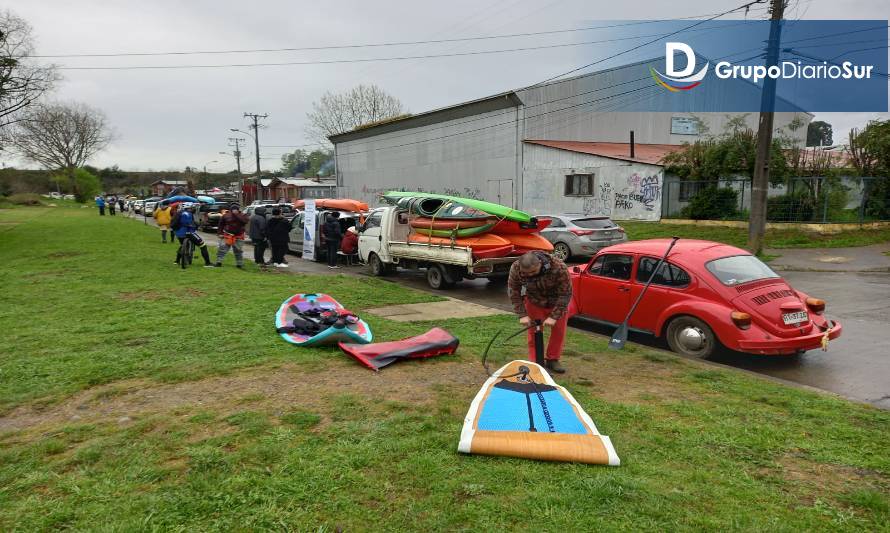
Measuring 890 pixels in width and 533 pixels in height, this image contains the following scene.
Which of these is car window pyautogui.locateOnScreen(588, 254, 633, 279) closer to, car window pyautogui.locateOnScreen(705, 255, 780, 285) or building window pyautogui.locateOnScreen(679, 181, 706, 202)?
car window pyautogui.locateOnScreen(705, 255, 780, 285)

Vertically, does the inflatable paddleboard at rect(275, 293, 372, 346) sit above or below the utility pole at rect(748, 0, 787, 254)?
below

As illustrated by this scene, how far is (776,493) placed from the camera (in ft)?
11.1

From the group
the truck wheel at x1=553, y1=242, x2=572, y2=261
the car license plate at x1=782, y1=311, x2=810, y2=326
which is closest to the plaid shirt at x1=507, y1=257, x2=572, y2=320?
the car license plate at x1=782, y1=311, x2=810, y2=326

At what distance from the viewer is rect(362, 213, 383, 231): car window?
14.7 meters

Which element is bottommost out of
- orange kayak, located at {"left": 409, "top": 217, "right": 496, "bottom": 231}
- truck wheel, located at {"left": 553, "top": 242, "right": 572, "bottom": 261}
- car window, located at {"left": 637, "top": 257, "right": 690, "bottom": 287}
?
truck wheel, located at {"left": 553, "top": 242, "right": 572, "bottom": 261}

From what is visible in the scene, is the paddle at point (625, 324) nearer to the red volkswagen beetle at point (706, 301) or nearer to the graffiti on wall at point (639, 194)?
the red volkswagen beetle at point (706, 301)

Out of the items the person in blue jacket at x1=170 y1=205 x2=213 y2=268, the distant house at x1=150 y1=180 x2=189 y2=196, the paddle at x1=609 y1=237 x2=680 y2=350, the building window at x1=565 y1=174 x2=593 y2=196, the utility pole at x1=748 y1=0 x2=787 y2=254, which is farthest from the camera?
the distant house at x1=150 y1=180 x2=189 y2=196

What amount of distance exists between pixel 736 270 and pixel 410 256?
25.2 feet

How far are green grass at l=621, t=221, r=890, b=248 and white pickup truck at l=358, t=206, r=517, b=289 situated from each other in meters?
10.6

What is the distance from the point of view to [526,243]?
39.4 ft

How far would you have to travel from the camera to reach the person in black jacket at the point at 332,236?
15797mm

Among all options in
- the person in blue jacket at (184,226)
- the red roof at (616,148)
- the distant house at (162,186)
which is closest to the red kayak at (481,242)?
the person in blue jacket at (184,226)

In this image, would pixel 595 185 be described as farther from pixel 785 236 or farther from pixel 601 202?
pixel 785 236

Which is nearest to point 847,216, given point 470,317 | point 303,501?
point 470,317
